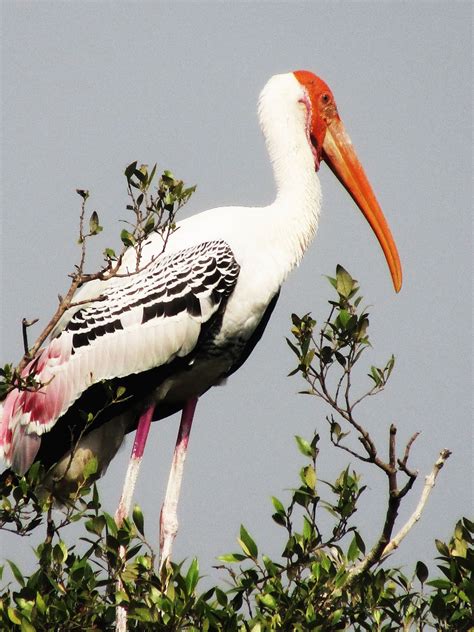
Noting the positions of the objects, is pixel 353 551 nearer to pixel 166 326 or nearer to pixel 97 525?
pixel 97 525

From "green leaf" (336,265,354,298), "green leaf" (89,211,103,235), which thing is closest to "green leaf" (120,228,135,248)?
"green leaf" (89,211,103,235)

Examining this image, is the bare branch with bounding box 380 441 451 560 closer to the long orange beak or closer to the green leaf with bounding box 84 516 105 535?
the green leaf with bounding box 84 516 105 535

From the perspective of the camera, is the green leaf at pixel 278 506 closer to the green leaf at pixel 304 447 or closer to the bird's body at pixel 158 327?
the green leaf at pixel 304 447

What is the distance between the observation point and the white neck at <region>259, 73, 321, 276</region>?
347 inches

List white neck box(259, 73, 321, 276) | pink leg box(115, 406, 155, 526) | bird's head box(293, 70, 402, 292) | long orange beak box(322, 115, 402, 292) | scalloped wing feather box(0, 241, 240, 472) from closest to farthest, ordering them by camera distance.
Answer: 1. scalloped wing feather box(0, 241, 240, 472)
2. pink leg box(115, 406, 155, 526)
3. white neck box(259, 73, 321, 276)
4. bird's head box(293, 70, 402, 292)
5. long orange beak box(322, 115, 402, 292)

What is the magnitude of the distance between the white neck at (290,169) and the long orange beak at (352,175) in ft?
1.29

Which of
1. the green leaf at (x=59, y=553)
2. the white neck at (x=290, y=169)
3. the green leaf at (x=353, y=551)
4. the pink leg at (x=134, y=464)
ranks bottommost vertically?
the green leaf at (x=59, y=553)

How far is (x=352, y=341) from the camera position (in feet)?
23.0

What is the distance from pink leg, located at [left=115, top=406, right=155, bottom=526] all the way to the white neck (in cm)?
148

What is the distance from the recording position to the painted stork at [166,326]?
8469 millimetres

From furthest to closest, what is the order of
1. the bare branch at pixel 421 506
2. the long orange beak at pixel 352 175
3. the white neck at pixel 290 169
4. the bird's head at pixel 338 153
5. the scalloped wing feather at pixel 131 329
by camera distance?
1. the long orange beak at pixel 352 175
2. the bird's head at pixel 338 153
3. the white neck at pixel 290 169
4. the scalloped wing feather at pixel 131 329
5. the bare branch at pixel 421 506

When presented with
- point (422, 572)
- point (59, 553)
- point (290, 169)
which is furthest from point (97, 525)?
point (290, 169)

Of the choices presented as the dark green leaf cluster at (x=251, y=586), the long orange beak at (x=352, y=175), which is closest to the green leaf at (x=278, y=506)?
the dark green leaf cluster at (x=251, y=586)


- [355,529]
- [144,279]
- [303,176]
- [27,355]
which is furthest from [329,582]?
[303,176]
